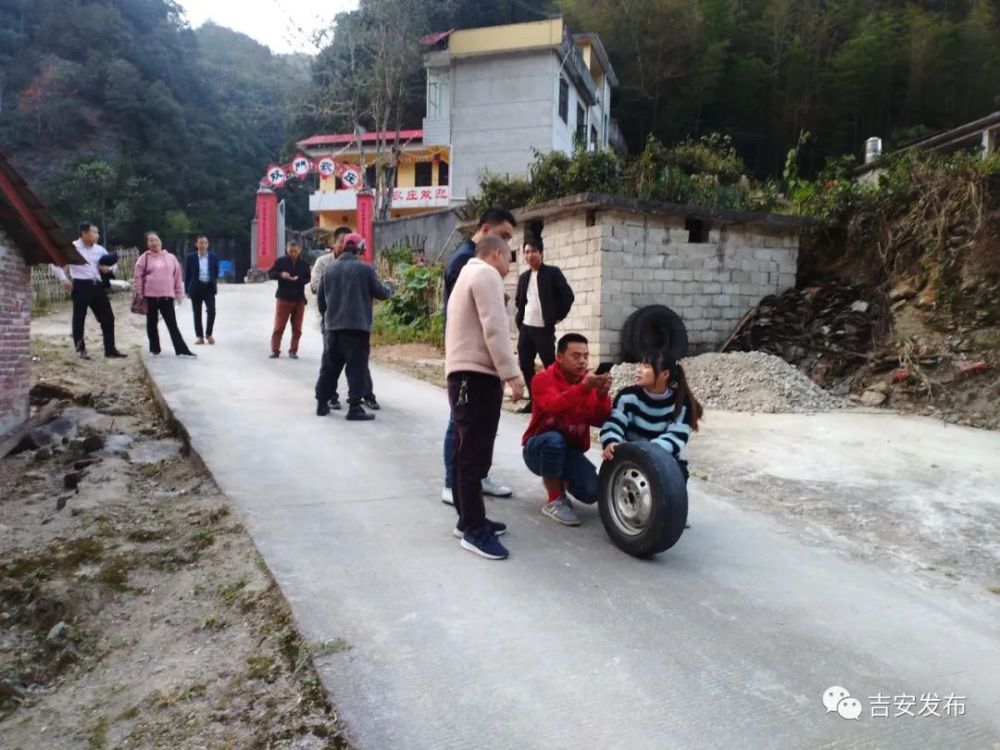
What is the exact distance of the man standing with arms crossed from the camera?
380 cm

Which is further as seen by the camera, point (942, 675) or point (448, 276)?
point (448, 276)

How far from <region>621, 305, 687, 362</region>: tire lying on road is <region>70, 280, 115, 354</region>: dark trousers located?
259 inches

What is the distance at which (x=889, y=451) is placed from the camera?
573 cm

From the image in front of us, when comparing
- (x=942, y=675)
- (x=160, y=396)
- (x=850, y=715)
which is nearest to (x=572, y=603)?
(x=850, y=715)

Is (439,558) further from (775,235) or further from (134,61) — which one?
(134,61)

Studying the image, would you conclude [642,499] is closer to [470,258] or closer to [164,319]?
[470,258]

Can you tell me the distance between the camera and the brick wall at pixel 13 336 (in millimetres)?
6262

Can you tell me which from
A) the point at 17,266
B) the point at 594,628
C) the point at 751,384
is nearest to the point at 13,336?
the point at 17,266

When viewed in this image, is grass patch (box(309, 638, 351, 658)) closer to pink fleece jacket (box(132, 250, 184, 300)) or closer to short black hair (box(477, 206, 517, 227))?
short black hair (box(477, 206, 517, 227))

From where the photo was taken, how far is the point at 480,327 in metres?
3.39

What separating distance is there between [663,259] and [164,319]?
6.36m

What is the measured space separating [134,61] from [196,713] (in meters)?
42.0

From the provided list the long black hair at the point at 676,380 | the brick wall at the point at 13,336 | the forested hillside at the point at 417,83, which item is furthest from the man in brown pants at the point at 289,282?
the forested hillside at the point at 417,83

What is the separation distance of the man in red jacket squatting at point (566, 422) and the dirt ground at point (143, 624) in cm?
149
